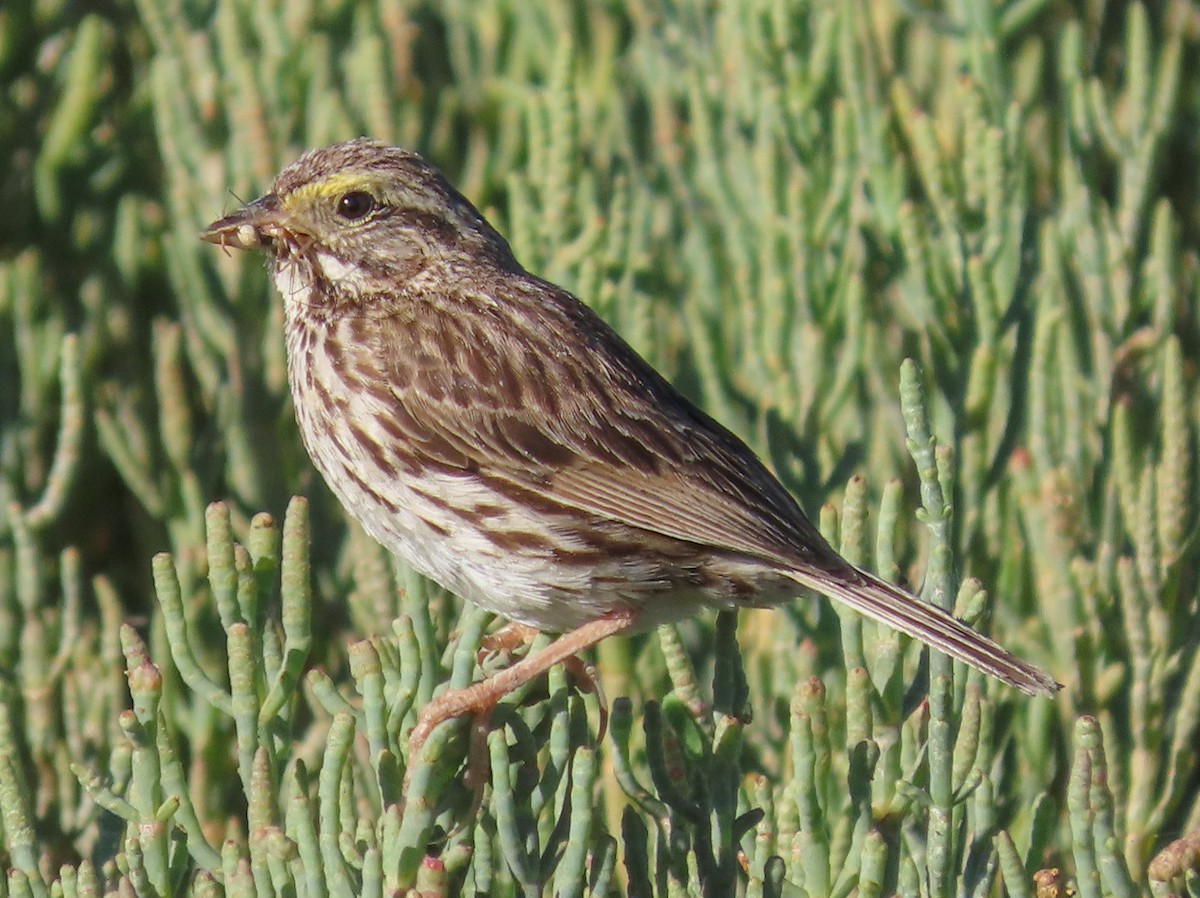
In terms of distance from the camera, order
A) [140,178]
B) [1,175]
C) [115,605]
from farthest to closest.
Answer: [140,178], [1,175], [115,605]

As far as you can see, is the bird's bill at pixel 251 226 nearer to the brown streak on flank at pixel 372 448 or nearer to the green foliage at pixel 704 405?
the brown streak on flank at pixel 372 448

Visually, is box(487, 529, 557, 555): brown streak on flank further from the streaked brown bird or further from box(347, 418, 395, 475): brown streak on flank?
box(347, 418, 395, 475): brown streak on flank

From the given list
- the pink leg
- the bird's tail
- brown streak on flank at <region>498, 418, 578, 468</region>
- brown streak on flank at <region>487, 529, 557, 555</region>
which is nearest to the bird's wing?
brown streak on flank at <region>498, 418, 578, 468</region>

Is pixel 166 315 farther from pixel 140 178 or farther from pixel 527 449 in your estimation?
pixel 527 449

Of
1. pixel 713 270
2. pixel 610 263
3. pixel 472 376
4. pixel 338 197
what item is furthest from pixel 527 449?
pixel 713 270

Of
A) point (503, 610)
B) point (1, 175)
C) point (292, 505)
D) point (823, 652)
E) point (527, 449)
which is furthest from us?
point (1, 175)

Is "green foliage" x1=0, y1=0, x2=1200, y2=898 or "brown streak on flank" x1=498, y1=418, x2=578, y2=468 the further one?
"brown streak on flank" x1=498, y1=418, x2=578, y2=468
